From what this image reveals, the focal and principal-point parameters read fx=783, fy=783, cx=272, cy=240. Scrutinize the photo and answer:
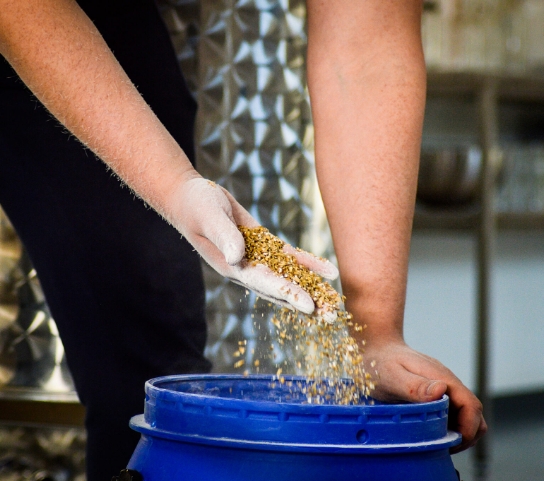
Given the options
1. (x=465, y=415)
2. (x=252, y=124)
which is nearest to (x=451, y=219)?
(x=252, y=124)

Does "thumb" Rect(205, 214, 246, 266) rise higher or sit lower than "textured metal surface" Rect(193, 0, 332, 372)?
lower

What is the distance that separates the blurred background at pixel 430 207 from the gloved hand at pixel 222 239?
443 millimetres

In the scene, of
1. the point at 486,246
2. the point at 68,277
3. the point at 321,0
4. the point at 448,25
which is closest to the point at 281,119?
Result: the point at 321,0

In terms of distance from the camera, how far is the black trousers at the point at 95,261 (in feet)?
3.77

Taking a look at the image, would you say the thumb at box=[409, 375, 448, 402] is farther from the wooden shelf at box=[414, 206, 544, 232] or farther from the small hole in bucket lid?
the wooden shelf at box=[414, 206, 544, 232]

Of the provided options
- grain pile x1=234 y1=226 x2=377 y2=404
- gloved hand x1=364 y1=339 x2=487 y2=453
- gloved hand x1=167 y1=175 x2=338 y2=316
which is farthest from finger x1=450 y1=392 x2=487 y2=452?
gloved hand x1=167 y1=175 x2=338 y2=316

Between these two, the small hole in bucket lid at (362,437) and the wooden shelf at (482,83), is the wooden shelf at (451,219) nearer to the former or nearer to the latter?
the wooden shelf at (482,83)

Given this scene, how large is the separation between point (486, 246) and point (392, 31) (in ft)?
5.42

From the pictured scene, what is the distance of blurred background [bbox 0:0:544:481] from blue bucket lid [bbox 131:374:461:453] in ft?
1.21

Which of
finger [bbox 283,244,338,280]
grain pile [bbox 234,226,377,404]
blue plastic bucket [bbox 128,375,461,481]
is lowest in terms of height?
blue plastic bucket [bbox 128,375,461,481]

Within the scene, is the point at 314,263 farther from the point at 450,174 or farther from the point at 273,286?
the point at 450,174

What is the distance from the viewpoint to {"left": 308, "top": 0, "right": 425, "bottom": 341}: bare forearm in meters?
1.04

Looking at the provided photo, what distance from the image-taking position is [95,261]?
3.80 feet

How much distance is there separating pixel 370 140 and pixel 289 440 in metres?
0.50
